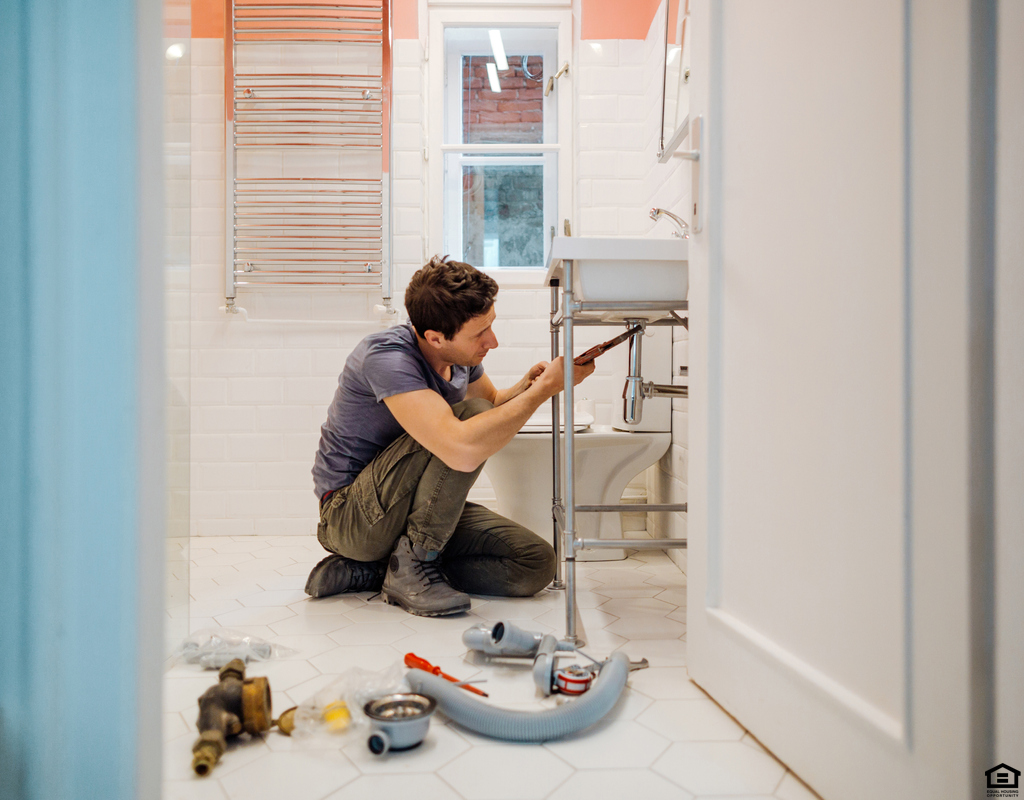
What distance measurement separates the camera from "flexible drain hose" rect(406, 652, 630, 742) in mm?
1004

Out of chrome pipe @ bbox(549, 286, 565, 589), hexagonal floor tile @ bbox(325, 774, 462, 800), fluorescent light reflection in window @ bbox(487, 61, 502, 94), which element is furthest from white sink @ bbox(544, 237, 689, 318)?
fluorescent light reflection in window @ bbox(487, 61, 502, 94)

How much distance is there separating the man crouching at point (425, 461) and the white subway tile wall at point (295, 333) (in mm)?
823

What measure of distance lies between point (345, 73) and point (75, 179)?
2.32 meters

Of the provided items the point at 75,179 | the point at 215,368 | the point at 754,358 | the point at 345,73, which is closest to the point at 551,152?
the point at 345,73

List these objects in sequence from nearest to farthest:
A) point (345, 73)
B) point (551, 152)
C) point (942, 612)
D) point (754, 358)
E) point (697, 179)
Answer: point (942, 612) < point (754, 358) < point (697, 179) < point (345, 73) < point (551, 152)

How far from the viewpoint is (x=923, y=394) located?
0.68m

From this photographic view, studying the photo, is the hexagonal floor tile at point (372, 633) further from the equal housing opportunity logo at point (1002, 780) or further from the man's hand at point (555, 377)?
the equal housing opportunity logo at point (1002, 780)

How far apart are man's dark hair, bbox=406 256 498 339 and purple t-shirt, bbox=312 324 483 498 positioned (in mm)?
96

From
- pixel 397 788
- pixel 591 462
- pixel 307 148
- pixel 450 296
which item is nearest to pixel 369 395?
pixel 450 296

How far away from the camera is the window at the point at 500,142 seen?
2793mm

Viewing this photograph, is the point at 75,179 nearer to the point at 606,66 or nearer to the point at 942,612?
the point at 942,612

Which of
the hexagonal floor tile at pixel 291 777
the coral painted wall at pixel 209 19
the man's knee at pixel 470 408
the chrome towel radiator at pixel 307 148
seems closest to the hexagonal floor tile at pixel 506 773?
the hexagonal floor tile at pixel 291 777

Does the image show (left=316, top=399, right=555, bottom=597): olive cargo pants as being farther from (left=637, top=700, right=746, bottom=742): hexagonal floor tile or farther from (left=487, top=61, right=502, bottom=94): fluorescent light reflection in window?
(left=487, top=61, right=502, bottom=94): fluorescent light reflection in window

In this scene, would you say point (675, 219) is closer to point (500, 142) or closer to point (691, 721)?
point (691, 721)
